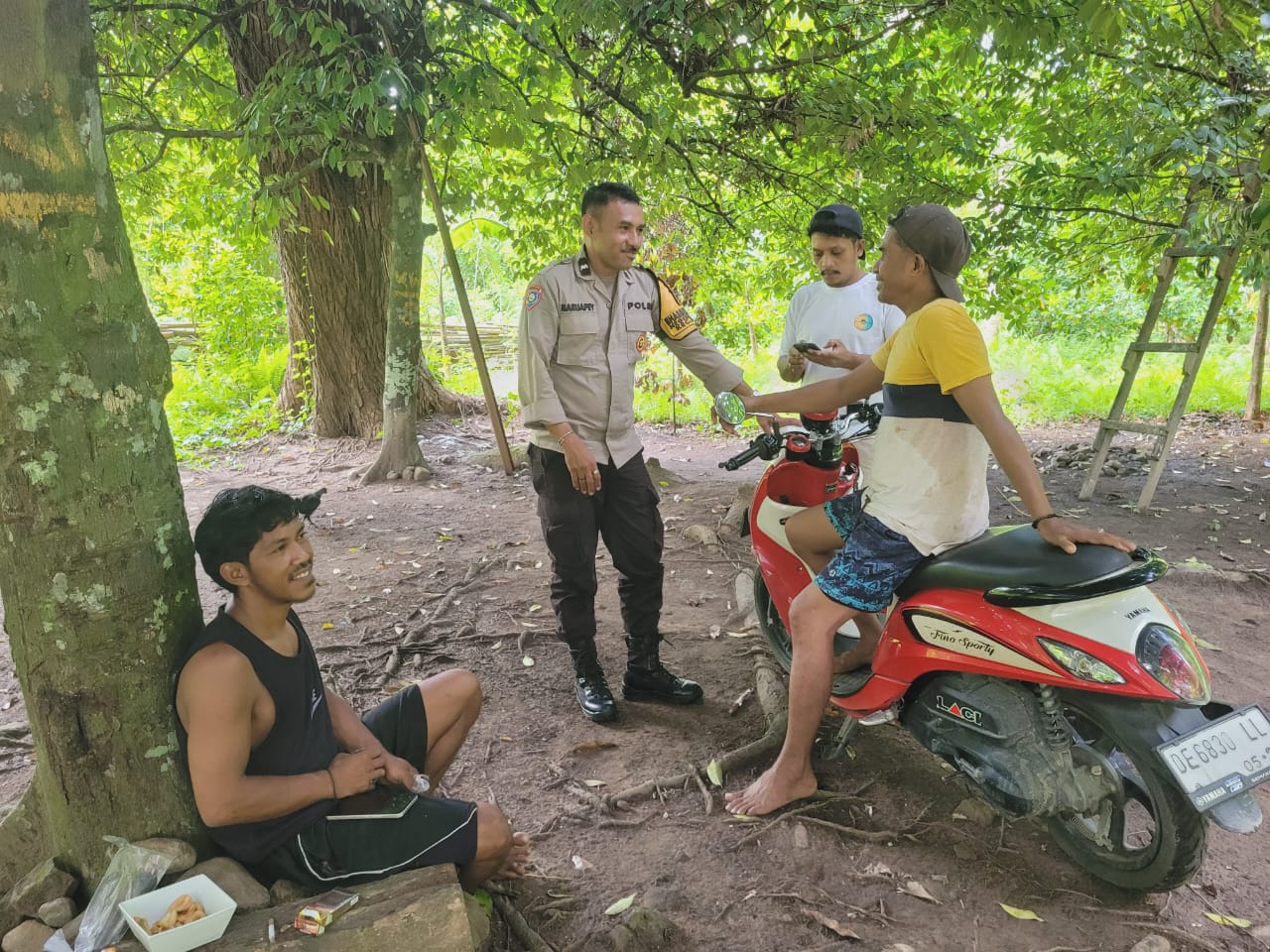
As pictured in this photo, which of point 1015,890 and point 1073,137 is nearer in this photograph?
point 1015,890

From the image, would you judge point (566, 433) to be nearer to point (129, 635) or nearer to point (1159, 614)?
point (129, 635)

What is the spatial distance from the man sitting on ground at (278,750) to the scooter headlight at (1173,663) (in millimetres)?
1631

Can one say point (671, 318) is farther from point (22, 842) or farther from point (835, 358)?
point (22, 842)

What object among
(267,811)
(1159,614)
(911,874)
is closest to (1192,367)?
(1159,614)

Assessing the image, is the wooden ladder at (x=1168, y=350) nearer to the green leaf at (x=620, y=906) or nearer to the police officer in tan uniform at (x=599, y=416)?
the police officer in tan uniform at (x=599, y=416)

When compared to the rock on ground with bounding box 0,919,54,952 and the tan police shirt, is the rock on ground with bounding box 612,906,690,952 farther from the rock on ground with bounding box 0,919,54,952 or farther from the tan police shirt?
the tan police shirt

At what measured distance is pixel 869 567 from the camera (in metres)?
2.32

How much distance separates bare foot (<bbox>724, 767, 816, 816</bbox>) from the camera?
2488 mm

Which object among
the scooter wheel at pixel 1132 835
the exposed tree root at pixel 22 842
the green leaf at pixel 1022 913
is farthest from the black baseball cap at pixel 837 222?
the exposed tree root at pixel 22 842

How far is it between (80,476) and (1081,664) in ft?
7.64

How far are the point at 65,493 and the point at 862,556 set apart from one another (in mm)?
2009

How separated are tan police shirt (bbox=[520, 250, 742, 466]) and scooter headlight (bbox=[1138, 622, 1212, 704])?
5.57 ft

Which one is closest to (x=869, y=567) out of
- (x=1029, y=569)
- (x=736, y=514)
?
(x=1029, y=569)

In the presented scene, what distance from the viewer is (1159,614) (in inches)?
78.2
